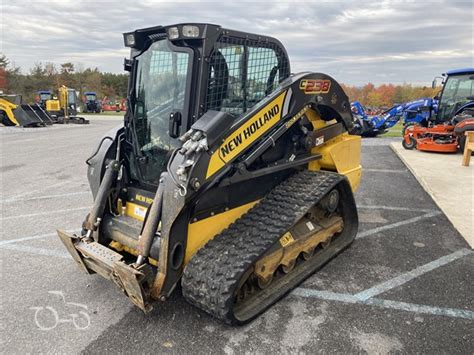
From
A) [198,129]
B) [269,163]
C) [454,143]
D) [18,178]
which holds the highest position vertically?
[198,129]

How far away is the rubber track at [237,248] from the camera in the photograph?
2.89 metres

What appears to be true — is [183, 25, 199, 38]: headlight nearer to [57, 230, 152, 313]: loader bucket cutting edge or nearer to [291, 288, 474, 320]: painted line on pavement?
[57, 230, 152, 313]: loader bucket cutting edge

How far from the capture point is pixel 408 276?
153 inches

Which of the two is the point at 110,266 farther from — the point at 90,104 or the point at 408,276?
the point at 90,104

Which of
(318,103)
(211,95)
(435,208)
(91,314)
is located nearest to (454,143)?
(435,208)

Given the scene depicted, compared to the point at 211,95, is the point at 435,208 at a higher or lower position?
lower

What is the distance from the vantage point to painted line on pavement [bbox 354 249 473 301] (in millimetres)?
3559

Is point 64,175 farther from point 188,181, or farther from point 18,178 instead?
point 188,181

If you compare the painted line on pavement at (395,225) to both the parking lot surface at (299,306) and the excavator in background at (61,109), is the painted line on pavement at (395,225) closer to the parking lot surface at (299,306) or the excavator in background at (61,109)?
the parking lot surface at (299,306)

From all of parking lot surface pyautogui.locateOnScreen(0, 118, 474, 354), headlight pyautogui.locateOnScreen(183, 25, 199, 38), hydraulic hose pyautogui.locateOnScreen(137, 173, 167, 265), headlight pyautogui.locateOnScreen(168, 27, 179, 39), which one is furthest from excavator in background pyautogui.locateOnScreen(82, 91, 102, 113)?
hydraulic hose pyautogui.locateOnScreen(137, 173, 167, 265)

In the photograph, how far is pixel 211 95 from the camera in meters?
3.39

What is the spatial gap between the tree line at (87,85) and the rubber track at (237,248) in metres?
31.3

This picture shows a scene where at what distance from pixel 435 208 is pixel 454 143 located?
5.96 meters

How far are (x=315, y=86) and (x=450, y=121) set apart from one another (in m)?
9.78
